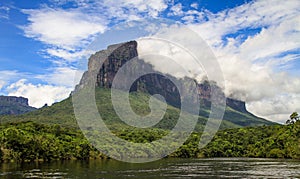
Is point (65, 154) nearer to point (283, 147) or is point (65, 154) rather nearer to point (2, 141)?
point (2, 141)

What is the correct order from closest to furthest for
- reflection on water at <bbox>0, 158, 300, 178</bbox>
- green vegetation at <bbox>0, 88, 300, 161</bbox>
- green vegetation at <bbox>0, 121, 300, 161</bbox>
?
reflection on water at <bbox>0, 158, 300, 178</bbox>
green vegetation at <bbox>0, 121, 300, 161</bbox>
green vegetation at <bbox>0, 88, 300, 161</bbox>

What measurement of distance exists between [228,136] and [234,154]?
73.9ft

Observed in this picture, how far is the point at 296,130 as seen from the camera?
502 feet

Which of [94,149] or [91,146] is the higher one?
[91,146]

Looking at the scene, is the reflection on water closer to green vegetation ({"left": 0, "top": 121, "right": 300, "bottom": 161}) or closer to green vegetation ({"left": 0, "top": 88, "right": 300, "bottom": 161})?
green vegetation ({"left": 0, "top": 121, "right": 300, "bottom": 161})

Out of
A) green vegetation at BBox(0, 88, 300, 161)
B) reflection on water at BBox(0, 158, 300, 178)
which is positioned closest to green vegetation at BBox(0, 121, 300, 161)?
green vegetation at BBox(0, 88, 300, 161)

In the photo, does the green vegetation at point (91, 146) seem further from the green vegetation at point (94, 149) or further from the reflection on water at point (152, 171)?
the reflection on water at point (152, 171)

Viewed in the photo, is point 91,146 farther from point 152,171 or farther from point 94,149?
point 152,171

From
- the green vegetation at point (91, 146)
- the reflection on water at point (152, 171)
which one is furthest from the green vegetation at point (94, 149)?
the reflection on water at point (152, 171)

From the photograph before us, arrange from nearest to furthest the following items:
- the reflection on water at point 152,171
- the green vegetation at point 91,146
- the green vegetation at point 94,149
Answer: the reflection on water at point 152,171 < the green vegetation at point 94,149 < the green vegetation at point 91,146

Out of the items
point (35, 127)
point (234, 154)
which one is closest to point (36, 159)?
point (35, 127)

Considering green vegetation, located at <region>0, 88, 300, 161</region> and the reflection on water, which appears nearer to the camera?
the reflection on water

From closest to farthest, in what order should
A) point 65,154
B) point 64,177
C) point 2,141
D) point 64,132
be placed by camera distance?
point 64,177, point 2,141, point 65,154, point 64,132

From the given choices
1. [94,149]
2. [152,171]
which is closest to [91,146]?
[94,149]
